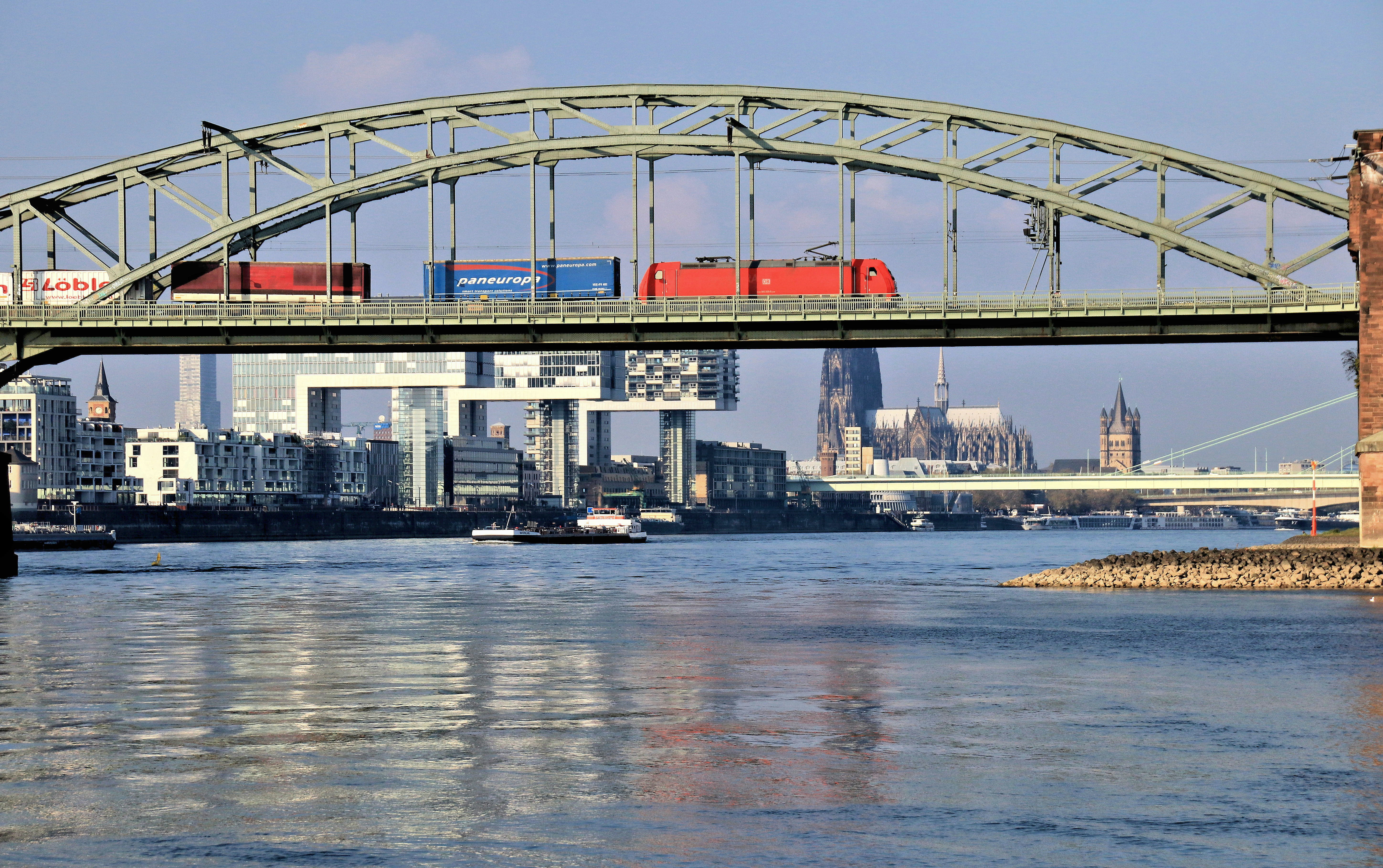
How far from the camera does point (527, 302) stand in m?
76.8

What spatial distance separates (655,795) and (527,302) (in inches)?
2304

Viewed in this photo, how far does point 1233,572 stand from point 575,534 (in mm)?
110768

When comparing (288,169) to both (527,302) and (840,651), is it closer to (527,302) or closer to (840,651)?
(527,302)

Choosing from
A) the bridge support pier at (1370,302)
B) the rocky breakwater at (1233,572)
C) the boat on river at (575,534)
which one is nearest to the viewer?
the rocky breakwater at (1233,572)

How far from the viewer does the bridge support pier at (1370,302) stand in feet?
238

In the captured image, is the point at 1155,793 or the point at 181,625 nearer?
the point at 1155,793

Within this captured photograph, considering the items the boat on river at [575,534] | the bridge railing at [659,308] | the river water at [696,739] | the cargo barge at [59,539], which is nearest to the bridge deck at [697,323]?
the bridge railing at [659,308]

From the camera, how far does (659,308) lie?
3115 inches

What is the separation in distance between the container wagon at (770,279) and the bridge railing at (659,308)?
15.6ft

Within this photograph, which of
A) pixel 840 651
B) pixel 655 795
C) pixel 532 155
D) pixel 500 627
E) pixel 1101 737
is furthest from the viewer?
pixel 532 155

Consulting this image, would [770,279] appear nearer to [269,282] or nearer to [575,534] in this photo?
[269,282]

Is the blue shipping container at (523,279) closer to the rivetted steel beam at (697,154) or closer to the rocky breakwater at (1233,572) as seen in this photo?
the rivetted steel beam at (697,154)

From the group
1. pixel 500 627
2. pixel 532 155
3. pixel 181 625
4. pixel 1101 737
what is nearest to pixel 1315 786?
pixel 1101 737

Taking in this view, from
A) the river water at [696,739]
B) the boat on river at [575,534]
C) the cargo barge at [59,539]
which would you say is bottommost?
the boat on river at [575,534]
